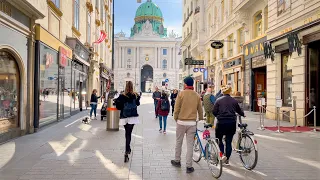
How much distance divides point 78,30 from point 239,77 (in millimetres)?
12458

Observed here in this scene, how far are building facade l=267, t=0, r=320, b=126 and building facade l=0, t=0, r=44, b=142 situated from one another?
10.5 meters

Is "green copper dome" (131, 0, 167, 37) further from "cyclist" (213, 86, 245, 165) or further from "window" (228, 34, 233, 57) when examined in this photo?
"cyclist" (213, 86, 245, 165)

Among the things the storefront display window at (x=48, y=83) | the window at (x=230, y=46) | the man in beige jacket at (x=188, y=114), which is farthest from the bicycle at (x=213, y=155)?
the window at (x=230, y=46)

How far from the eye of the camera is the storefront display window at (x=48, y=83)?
38.6ft

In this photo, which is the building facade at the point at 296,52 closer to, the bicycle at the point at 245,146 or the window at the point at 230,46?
the bicycle at the point at 245,146

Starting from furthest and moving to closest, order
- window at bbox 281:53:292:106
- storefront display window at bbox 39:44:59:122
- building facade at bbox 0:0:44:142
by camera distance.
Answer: window at bbox 281:53:292:106 < storefront display window at bbox 39:44:59:122 < building facade at bbox 0:0:44:142

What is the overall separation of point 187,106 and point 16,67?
21.8 feet

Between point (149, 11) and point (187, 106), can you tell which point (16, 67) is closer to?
point (187, 106)

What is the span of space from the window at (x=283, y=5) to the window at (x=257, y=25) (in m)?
5.13

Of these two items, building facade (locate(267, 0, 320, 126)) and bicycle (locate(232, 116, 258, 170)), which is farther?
building facade (locate(267, 0, 320, 126))

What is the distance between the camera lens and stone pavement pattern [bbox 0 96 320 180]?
5.65 m

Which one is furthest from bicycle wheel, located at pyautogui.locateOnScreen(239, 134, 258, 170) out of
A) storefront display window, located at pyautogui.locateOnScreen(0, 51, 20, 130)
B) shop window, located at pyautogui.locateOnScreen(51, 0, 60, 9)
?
shop window, located at pyautogui.locateOnScreen(51, 0, 60, 9)

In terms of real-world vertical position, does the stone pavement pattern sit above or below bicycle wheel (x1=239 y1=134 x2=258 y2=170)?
below

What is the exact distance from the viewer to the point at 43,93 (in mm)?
12086
